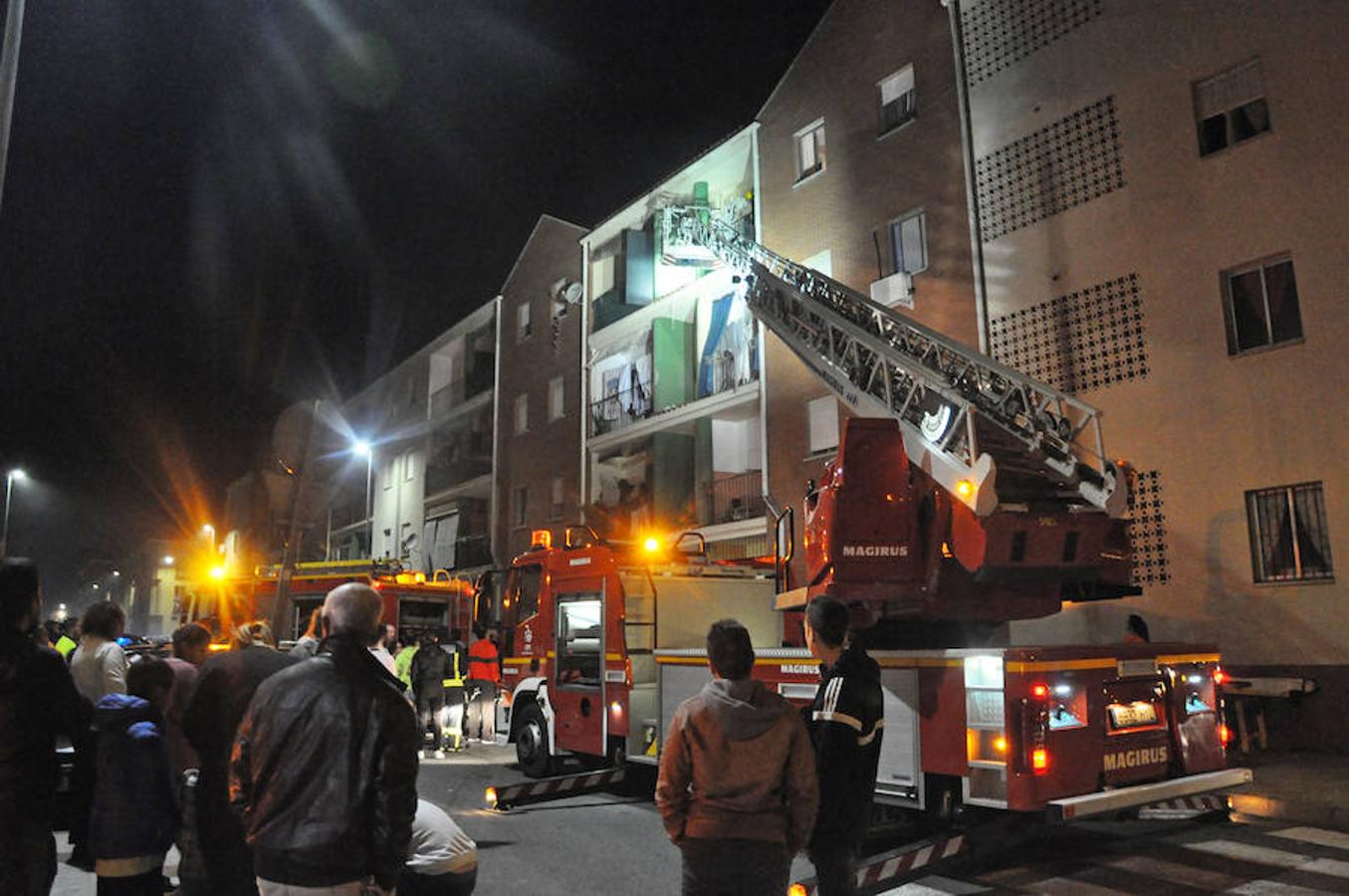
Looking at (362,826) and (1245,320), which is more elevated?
(1245,320)

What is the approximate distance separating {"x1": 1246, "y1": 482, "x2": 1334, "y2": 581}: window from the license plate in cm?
612

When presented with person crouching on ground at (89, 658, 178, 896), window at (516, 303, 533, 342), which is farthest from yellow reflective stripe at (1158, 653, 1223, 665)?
window at (516, 303, 533, 342)

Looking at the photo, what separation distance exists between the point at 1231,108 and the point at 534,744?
12200 millimetres

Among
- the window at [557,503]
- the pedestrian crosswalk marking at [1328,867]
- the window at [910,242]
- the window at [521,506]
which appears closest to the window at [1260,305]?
the window at [910,242]

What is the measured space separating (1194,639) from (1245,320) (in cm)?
417

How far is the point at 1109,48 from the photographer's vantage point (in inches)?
558

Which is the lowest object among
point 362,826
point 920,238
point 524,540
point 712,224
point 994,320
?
point 362,826

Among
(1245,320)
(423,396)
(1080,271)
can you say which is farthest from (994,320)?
(423,396)

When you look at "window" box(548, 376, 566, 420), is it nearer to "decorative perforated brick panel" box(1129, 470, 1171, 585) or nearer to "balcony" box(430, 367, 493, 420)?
Answer: "balcony" box(430, 367, 493, 420)

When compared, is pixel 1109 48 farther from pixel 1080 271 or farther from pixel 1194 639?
pixel 1194 639

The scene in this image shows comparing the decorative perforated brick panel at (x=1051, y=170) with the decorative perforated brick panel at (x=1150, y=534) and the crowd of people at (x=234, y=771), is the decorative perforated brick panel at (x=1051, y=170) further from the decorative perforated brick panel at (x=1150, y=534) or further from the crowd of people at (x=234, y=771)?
the crowd of people at (x=234, y=771)

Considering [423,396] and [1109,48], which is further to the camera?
[423,396]

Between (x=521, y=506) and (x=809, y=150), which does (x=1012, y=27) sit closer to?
(x=809, y=150)

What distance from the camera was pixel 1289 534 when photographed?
11641 millimetres
